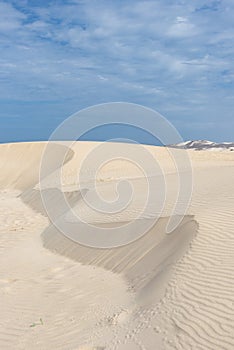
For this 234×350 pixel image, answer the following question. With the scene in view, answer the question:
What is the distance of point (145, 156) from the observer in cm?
3131

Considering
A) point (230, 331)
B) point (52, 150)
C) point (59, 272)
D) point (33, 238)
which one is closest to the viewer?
point (230, 331)

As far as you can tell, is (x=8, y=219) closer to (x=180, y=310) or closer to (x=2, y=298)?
(x=2, y=298)

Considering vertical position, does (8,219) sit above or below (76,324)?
below

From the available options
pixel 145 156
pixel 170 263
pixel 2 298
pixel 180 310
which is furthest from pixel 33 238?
pixel 145 156

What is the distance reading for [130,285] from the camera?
7.07 meters

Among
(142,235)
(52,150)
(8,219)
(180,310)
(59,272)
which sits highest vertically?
(180,310)

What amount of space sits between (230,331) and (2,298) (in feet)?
13.5

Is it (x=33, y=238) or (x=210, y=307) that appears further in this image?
(x=33, y=238)

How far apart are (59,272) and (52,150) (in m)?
25.8

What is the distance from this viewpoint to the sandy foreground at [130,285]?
499 cm

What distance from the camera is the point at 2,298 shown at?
7156 mm

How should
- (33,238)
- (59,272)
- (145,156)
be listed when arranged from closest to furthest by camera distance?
(59,272), (33,238), (145,156)

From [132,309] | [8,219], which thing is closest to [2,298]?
[132,309]

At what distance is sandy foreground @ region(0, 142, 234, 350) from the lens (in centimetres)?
499
